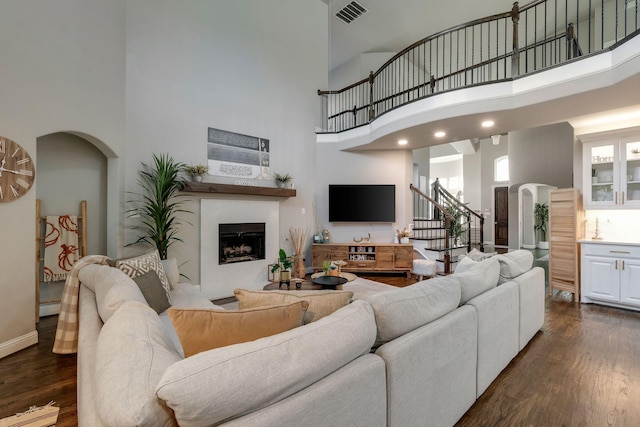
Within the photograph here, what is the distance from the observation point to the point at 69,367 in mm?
2316

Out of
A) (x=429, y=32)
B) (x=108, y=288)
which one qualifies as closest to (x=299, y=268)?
(x=108, y=288)

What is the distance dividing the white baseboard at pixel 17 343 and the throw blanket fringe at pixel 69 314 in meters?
0.44

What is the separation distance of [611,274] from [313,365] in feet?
15.2

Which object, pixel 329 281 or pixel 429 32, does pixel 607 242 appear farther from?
pixel 429 32

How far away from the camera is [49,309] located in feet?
11.1

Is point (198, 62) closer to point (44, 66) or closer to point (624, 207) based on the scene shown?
point (44, 66)

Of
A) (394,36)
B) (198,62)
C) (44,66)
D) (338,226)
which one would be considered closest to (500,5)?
(394,36)

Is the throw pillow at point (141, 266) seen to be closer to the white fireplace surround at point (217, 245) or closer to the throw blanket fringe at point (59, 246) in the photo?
the throw blanket fringe at point (59, 246)

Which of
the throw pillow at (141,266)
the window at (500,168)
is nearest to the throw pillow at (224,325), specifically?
the throw pillow at (141,266)

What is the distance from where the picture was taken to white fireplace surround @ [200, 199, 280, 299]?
169 inches

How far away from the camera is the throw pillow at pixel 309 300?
1379 millimetres

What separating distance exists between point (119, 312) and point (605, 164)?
220 inches

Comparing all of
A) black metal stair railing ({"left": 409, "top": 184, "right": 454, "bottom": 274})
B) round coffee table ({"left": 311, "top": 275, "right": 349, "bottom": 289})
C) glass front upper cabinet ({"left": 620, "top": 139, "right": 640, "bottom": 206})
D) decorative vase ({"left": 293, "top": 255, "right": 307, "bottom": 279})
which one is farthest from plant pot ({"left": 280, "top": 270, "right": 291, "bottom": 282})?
glass front upper cabinet ({"left": 620, "top": 139, "right": 640, "bottom": 206})

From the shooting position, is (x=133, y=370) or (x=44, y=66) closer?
(x=133, y=370)
